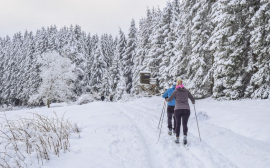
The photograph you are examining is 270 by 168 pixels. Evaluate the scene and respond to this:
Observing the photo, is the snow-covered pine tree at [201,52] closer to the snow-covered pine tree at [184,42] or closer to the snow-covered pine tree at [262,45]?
the snow-covered pine tree at [184,42]

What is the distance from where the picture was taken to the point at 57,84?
32.3 meters

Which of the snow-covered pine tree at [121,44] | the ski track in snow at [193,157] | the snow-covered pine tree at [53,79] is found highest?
the snow-covered pine tree at [121,44]

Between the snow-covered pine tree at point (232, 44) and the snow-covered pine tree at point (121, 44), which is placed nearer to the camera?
the snow-covered pine tree at point (232, 44)

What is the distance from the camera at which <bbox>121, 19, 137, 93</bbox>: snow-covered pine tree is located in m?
38.4

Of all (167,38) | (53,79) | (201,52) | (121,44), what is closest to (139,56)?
(167,38)

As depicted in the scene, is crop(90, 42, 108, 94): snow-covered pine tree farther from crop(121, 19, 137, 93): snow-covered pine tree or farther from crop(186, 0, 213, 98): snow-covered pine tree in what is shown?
crop(186, 0, 213, 98): snow-covered pine tree

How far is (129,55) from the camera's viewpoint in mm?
39281

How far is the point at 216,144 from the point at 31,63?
52.0 metres

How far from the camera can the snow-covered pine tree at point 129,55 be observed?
38447 mm

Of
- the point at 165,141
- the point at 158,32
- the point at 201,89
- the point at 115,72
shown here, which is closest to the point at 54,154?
the point at 165,141

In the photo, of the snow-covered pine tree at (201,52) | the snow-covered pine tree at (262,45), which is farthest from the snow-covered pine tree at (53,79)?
the snow-covered pine tree at (262,45)

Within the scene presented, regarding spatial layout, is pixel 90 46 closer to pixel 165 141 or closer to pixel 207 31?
pixel 207 31

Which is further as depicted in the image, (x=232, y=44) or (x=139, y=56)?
(x=139, y=56)

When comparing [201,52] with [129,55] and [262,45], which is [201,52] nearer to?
[262,45]
